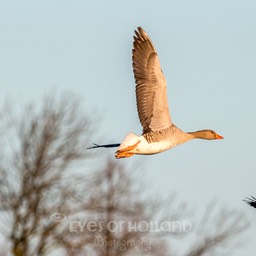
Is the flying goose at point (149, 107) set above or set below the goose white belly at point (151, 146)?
above

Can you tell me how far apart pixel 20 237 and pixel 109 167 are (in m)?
3.34

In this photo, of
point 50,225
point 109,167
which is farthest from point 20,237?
point 109,167

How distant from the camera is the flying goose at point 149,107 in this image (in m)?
29.4

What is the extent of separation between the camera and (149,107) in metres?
29.7

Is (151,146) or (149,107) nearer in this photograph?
(151,146)

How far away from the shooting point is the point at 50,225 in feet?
111

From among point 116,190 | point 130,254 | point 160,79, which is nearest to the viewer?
point 160,79

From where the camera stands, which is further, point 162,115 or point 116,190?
point 116,190

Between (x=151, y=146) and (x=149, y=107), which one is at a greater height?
(x=149, y=107)

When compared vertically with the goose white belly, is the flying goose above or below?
above

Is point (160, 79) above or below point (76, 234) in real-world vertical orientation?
above

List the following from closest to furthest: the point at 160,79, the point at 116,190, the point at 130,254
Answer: the point at 160,79
the point at 130,254
the point at 116,190

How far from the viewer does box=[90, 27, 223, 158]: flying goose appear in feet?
96.6

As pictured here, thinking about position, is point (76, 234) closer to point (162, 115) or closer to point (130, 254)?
point (130, 254)
